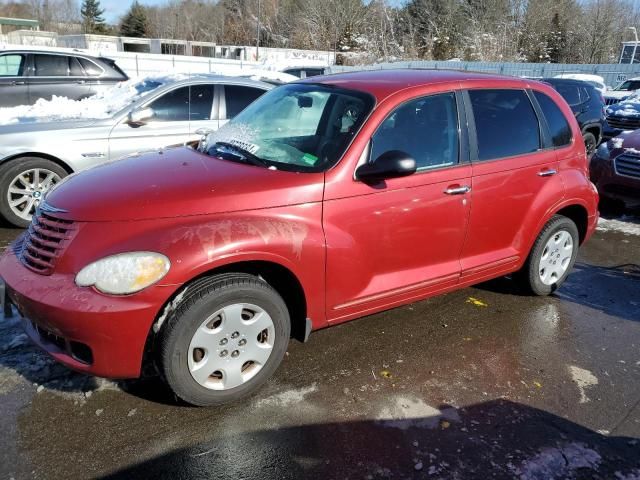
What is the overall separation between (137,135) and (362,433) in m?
4.60

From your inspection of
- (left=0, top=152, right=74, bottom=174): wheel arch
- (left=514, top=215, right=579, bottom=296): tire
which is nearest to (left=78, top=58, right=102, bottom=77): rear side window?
(left=0, top=152, right=74, bottom=174): wheel arch

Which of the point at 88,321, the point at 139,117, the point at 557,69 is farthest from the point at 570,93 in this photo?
the point at 557,69

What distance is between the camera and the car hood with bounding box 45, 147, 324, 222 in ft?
9.19

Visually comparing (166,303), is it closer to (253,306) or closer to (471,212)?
(253,306)

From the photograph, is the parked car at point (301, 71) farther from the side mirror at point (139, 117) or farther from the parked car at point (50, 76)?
the side mirror at point (139, 117)

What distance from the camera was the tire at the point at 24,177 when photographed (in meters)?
5.60

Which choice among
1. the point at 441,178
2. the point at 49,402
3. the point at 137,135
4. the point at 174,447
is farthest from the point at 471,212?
the point at 137,135

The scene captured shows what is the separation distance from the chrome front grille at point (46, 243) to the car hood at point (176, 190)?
0.07m

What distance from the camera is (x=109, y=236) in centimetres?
268

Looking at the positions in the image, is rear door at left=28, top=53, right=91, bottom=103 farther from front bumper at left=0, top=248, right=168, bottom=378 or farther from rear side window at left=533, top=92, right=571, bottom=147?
rear side window at left=533, top=92, right=571, bottom=147

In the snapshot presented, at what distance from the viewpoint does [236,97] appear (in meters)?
6.77

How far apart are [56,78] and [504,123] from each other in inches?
338

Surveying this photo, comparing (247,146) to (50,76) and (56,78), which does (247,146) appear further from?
(50,76)

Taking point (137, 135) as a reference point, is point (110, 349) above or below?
below
